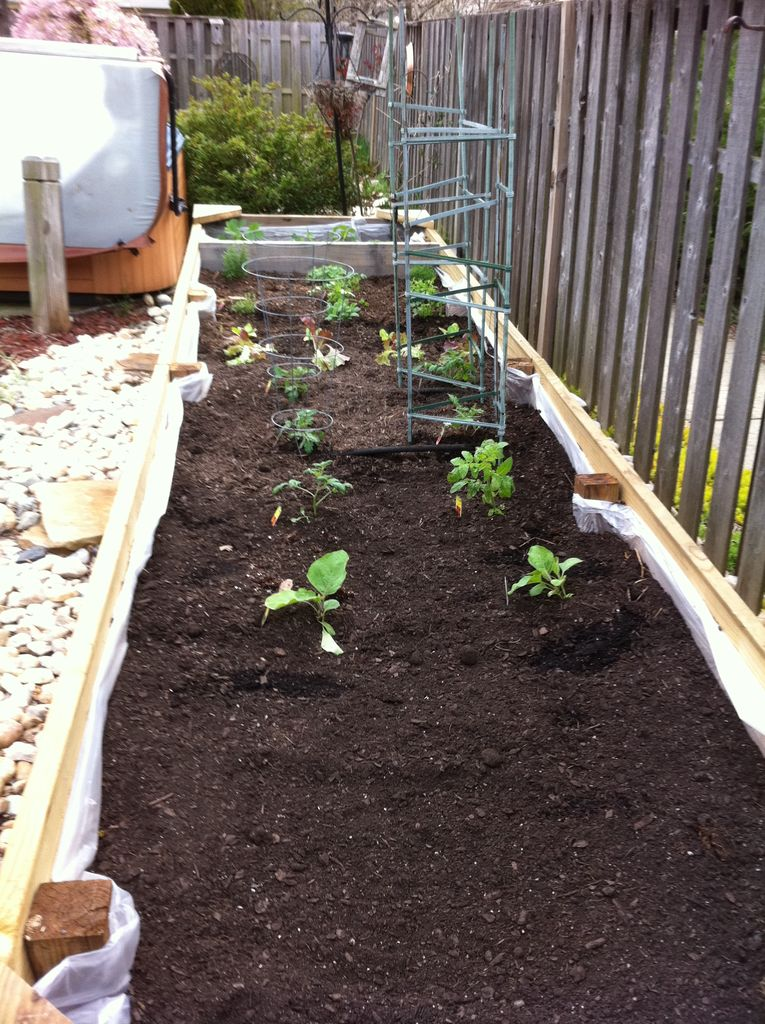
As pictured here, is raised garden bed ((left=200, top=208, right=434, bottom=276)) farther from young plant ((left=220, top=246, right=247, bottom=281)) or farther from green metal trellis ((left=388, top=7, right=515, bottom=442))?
green metal trellis ((left=388, top=7, right=515, bottom=442))

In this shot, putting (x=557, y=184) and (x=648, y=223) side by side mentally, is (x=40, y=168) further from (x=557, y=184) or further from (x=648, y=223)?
(x=648, y=223)

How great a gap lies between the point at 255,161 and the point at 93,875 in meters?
8.18

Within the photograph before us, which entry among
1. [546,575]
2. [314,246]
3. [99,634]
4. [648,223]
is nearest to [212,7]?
[314,246]

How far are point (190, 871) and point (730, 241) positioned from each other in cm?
209

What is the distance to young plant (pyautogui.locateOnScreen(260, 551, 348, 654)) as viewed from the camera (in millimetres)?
2756

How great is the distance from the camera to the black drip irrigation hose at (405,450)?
3951mm

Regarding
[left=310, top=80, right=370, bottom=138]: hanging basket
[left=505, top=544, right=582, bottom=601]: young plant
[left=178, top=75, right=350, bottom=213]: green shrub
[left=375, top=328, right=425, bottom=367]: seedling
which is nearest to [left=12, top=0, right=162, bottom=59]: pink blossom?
[left=178, top=75, right=350, bottom=213]: green shrub

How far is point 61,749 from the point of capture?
6.46ft

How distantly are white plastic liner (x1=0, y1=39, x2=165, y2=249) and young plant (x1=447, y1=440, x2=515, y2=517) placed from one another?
403cm

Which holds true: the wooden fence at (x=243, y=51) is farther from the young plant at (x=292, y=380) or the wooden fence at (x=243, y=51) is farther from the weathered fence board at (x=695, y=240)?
the weathered fence board at (x=695, y=240)

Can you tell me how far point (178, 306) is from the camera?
525cm

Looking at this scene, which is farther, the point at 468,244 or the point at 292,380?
the point at 468,244

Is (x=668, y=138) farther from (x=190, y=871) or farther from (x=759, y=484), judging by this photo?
(x=190, y=871)

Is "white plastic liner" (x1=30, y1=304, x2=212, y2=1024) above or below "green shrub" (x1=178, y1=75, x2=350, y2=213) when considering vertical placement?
below
